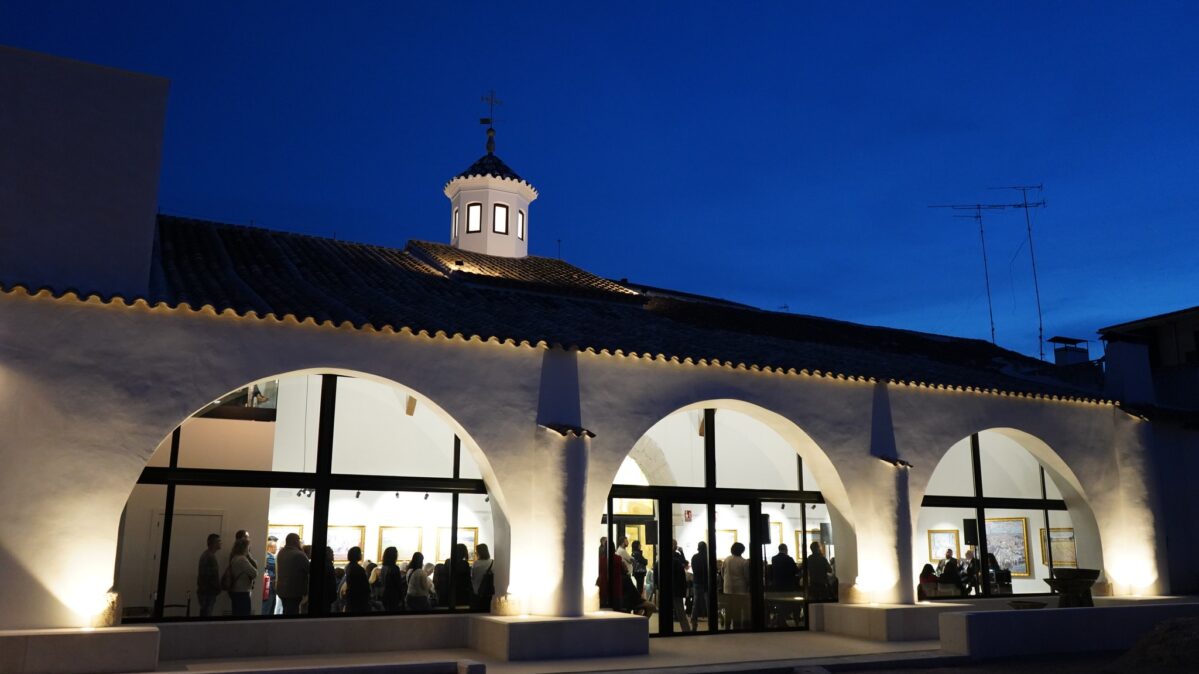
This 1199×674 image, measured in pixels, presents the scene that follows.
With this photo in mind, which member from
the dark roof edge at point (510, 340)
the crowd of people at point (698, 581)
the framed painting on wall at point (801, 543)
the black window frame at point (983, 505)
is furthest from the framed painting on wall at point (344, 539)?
the black window frame at point (983, 505)

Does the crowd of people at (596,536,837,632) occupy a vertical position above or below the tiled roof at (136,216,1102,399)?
below

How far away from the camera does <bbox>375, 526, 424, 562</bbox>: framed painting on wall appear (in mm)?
12602

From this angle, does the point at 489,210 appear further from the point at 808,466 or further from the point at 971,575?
the point at 971,575

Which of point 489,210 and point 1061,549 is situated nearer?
point 1061,549

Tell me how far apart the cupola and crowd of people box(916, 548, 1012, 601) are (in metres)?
12.0

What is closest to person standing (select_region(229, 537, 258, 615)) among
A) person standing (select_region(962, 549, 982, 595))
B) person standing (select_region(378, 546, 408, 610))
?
person standing (select_region(378, 546, 408, 610))

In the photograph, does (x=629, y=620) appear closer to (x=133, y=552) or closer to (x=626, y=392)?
(x=626, y=392)

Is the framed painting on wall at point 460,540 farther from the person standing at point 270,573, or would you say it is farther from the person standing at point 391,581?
the person standing at point 270,573

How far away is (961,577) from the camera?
16844 millimetres

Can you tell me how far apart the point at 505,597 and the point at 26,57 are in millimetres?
→ 8518

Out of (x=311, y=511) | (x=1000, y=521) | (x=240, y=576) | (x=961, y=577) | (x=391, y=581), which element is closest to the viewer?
(x=240, y=576)

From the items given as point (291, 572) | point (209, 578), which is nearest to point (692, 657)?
point (291, 572)

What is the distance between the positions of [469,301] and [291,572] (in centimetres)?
466

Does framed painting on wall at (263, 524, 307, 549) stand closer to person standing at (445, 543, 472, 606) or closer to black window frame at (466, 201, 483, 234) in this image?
person standing at (445, 543, 472, 606)
